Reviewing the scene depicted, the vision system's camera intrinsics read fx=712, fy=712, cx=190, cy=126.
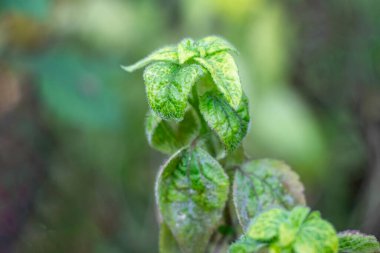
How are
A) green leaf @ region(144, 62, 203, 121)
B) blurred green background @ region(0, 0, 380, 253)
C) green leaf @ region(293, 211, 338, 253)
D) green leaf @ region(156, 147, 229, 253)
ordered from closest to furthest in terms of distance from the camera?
1. green leaf @ region(293, 211, 338, 253)
2. green leaf @ region(144, 62, 203, 121)
3. green leaf @ region(156, 147, 229, 253)
4. blurred green background @ region(0, 0, 380, 253)

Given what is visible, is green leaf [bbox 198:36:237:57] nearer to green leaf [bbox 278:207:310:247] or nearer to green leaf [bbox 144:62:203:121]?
green leaf [bbox 144:62:203:121]

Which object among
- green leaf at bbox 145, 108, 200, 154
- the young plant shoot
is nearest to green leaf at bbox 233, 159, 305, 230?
the young plant shoot

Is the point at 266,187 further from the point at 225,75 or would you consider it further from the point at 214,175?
the point at 225,75

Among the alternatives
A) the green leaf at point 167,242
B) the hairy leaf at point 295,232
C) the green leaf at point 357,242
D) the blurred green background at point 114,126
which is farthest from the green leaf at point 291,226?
the blurred green background at point 114,126

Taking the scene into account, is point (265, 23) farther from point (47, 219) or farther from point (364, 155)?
A: point (47, 219)

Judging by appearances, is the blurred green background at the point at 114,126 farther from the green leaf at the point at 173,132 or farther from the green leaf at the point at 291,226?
the green leaf at the point at 291,226

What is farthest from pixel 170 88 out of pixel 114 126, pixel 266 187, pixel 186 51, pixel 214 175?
pixel 114 126
